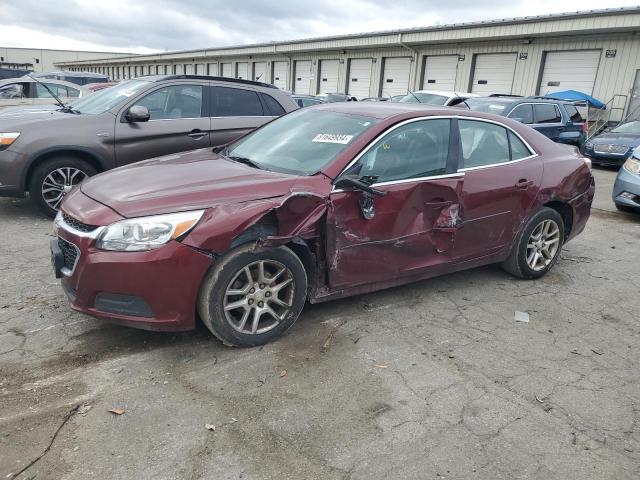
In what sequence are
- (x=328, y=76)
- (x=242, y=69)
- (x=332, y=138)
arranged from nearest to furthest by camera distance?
(x=332, y=138)
(x=328, y=76)
(x=242, y=69)

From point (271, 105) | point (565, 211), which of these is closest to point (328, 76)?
point (271, 105)

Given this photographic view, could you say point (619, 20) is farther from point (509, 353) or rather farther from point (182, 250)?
point (182, 250)

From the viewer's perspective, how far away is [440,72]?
78.2 ft

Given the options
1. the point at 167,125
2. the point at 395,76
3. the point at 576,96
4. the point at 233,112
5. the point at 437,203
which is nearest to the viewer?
the point at 437,203

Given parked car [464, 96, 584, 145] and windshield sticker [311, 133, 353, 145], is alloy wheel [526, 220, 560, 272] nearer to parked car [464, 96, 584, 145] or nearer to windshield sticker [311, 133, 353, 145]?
windshield sticker [311, 133, 353, 145]

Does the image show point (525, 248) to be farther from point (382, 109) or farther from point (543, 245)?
point (382, 109)

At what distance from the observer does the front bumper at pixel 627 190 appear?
24.9ft

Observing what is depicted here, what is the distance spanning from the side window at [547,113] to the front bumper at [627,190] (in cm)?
477

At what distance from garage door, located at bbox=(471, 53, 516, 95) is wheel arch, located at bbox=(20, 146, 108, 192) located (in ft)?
61.8

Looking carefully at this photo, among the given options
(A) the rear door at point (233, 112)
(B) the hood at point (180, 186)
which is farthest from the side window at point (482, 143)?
(A) the rear door at point (233, 112)

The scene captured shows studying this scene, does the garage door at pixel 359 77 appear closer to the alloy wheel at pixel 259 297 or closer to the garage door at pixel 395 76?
the garage door at pixel 395 76

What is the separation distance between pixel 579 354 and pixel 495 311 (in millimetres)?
775

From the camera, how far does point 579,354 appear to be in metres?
3.60

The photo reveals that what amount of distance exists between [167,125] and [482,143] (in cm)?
387
